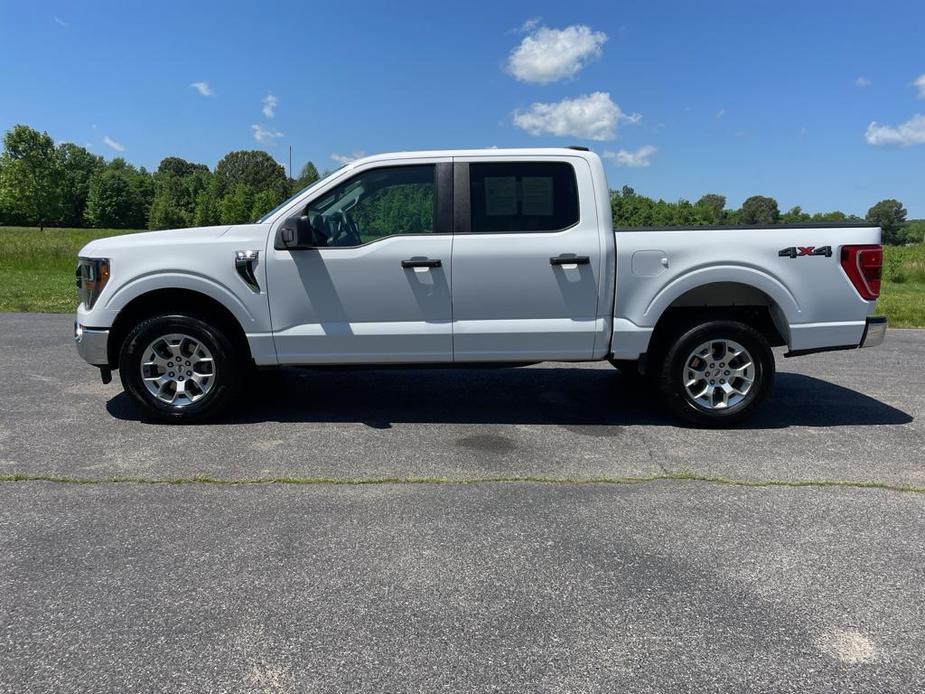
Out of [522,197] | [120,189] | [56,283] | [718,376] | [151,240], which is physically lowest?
[718,376]

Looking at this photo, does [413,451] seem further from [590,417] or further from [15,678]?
[15,678]

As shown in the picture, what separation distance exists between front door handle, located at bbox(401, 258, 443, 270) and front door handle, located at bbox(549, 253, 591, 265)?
0.85 metres

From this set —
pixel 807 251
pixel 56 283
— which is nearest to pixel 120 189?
pixel 56 283

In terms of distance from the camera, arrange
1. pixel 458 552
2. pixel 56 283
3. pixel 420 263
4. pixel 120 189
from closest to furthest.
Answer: pixel 458 552 → pixel 420 263 → pixel 56 283 → pixel 120 189

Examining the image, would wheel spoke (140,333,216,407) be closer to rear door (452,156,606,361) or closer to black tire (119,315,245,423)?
black tire (119,315,245,423)

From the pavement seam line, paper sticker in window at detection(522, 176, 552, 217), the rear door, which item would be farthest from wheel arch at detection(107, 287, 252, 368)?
paper sticker in window at detection(522, 176, 552, 217)

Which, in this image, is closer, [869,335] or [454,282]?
[454,282]

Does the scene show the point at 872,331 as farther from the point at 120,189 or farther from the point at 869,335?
the point at 120,189

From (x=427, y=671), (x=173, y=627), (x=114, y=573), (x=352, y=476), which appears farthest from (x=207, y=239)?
(x=427, y=671)

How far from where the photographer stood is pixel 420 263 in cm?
490

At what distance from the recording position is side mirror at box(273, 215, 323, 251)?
4.77 m

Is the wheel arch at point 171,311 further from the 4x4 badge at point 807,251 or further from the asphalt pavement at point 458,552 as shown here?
the 4x4 badge at point 807,251

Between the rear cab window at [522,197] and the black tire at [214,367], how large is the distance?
→ 2122mm

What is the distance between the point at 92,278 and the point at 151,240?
1.80ft
